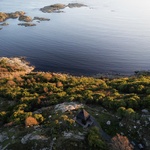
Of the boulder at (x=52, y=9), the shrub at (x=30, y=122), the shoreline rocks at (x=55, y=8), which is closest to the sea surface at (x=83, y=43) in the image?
the shoreline rocks at (x=55, y=8)

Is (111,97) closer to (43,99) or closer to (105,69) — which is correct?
(43,99)

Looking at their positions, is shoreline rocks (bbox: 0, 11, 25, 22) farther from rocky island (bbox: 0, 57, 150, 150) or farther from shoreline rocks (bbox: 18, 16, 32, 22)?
rocky island (bbox: 0, 57, 150, 150)

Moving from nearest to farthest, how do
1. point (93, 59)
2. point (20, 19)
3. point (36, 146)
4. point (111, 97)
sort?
point (36, 146) → point (111, 97) → point (93, 59) → point (20, 19)

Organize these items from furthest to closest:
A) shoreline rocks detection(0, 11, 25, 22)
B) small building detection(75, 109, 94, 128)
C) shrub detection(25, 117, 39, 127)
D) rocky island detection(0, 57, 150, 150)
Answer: shoreline rocks detection(0, 11, 25, 22) → shrub detection(25, 117, 39, 127) → small building detection(75, 109, 94, 128) → rocky island detection(0, 57, 150, 150)

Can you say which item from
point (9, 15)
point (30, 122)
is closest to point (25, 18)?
point (9, 15)

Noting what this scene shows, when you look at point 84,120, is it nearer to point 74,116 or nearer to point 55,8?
point 74,116

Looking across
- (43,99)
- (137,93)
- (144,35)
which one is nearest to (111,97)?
(137,93)

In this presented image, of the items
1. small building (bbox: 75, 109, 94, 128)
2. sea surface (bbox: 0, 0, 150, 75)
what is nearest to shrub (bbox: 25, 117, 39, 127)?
small building (bbox: 75, 109, 94, 128)

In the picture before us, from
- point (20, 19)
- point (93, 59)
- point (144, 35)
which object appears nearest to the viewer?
point (93, 59)

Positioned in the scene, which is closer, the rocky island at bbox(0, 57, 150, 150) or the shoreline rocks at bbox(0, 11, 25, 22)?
the rocky island at bbox(0, 57, 150, 150)
